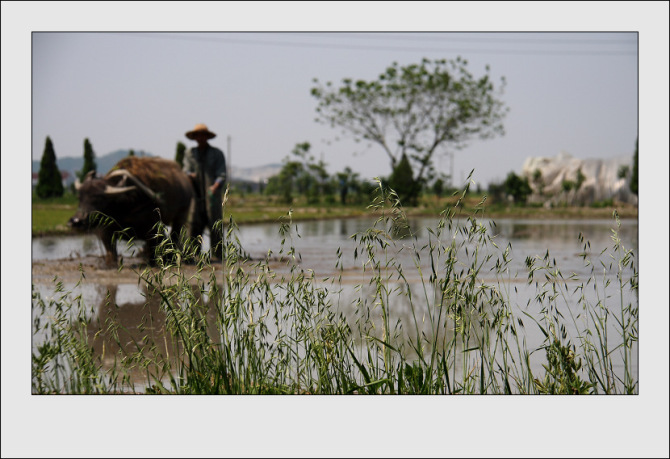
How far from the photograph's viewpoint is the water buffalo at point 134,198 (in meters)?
7.67

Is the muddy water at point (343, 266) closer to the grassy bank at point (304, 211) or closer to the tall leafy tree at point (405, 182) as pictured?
the grassy bank at point (304, 211)

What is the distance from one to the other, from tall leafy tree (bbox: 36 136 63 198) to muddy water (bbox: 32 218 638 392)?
A: 7.83 m

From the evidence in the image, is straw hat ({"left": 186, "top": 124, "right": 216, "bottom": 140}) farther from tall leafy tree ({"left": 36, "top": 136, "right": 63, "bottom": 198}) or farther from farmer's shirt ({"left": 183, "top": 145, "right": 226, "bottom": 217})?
tall leafy tree ({"left": 36, "top": 136, "right": 63, "bottom": 198})

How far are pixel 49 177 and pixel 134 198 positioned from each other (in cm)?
1554

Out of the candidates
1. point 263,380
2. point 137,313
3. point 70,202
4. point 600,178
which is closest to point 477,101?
point 600,178

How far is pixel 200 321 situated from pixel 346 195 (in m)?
25.1

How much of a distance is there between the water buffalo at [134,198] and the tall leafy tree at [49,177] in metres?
14.5

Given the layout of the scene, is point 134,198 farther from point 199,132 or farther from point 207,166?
point 199,132

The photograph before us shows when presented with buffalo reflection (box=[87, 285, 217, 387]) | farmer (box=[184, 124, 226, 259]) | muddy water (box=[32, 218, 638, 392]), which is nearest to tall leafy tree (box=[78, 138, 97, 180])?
muddy water (box=[32, 218, 638, 392])

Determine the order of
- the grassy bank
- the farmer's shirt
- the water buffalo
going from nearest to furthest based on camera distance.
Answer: the water buffalo < the farmer's shirt < the grassy bank

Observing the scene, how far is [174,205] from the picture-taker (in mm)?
8188

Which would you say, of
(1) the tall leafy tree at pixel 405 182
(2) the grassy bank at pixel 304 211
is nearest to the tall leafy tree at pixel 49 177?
(2) the grassy bank at pixel 304 211

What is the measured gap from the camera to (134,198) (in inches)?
309

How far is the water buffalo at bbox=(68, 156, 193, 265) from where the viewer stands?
25.2 ft
